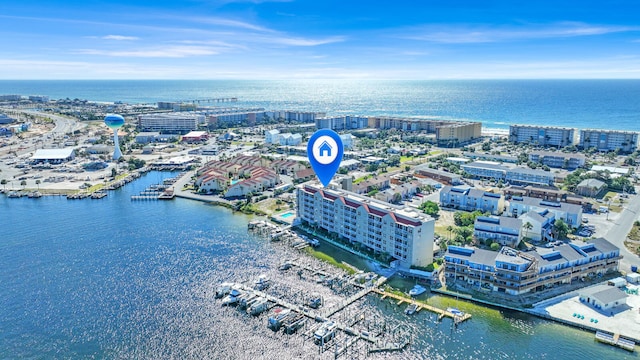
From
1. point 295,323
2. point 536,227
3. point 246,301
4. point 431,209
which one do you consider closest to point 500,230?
point 536,227

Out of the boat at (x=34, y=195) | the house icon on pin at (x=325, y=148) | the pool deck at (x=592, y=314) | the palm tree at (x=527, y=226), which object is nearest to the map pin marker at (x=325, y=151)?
the house icon on pin at (x=325, y=148)

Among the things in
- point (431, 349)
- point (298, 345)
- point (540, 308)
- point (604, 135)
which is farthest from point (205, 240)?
point (604, 135)

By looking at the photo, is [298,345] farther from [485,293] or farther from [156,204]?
[156,204]

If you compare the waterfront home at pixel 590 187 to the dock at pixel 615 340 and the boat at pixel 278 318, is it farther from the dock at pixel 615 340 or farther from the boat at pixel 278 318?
the boat at pixel 278 318

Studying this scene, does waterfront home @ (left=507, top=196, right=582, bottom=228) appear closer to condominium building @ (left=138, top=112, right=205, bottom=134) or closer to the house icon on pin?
the house icon on pin

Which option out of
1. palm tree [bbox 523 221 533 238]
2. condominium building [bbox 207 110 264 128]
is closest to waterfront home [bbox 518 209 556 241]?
palm tree [bbox 523 221 533 238]

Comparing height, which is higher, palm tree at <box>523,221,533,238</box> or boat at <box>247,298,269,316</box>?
palm tree at <box>523,221,533,238</box>
